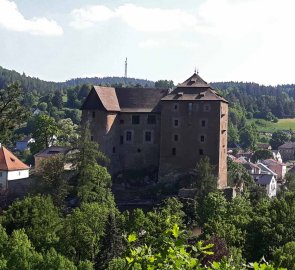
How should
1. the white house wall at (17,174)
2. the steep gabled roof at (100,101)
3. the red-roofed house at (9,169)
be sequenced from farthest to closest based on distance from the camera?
1. the white house wall at (17,174)
2. the red-roofed house at (9,169)
3. the steep gabled roof at (100,101)

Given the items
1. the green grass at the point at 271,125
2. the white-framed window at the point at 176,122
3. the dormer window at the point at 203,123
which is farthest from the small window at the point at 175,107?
the green grass at the point at 271,125

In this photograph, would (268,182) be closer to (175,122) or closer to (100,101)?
(175,122)

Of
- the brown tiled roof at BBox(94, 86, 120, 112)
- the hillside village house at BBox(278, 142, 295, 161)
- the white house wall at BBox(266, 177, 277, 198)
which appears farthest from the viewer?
the hillside village house at BBox(278, 142, 295, 161)

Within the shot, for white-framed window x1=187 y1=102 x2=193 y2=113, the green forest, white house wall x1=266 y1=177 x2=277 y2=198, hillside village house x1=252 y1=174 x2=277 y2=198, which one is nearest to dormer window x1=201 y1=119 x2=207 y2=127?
white-framed window x1=187 y1=102 x2=193 y2=113

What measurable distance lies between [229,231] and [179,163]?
59.9ft

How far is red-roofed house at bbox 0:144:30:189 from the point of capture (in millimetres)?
55531

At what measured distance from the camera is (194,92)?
52.0m

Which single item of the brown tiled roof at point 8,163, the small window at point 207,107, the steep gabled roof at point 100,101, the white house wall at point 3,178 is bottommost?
the white house wall at point 3,178

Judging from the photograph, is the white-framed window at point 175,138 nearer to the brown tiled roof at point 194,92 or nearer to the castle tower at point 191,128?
the castle tower at point 191,128

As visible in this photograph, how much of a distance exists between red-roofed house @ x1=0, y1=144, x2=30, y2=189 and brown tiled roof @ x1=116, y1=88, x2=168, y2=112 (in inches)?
509

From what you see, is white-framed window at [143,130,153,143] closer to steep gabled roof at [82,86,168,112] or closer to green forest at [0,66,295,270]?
steep gabled roof at [82,86,168,112]

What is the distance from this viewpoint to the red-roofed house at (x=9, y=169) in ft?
182

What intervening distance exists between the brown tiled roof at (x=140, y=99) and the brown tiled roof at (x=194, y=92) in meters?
2.72

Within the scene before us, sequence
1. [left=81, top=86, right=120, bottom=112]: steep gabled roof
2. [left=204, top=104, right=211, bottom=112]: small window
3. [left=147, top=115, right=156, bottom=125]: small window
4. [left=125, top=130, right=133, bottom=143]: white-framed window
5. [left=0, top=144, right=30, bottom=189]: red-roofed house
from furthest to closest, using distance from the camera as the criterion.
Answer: [left=0, top=144, right=30, bottom=189]: red-roofed house
[left=125, top=130, right=133, bottom=143]: white-framed window
[left=147, top=115, right=156, bottom=125]: small window
[left=81, top=86, right=120, bottom=112]: steep gabled roof
[left=204, top=104, right=211, bottom=112]: small window
